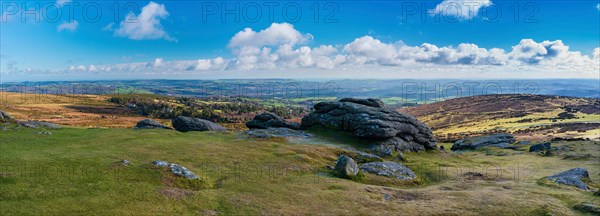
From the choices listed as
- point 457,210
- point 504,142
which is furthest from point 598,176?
point 504,142

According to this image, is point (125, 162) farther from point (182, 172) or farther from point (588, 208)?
point (588, 208)

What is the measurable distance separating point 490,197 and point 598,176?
33.1 m

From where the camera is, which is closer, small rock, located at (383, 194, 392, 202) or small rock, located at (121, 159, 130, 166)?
small rock, located at (121, 159, 130, 166)

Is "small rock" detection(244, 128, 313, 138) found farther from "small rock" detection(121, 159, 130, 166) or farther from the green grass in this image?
"small rock" detection(121, 159, 130, 166)

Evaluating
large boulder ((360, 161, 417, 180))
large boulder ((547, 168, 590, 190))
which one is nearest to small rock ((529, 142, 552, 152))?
large boulder ((547, 168, 590, 190))

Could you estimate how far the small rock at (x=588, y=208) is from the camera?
29.8 meters

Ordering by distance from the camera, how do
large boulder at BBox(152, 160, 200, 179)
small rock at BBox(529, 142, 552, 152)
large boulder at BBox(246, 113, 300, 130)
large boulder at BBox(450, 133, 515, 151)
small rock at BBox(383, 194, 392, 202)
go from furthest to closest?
large boulder at BBox(450, 133, 515, 151) → small rock at BBox(529, 142, 552, 152) → large boulder at BBox(246, 113, 300, 130) → small rock at BBox(383, 194, 392, 202) → large boulder at BBox(152, 160, 200, 179)

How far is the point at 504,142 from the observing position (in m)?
105

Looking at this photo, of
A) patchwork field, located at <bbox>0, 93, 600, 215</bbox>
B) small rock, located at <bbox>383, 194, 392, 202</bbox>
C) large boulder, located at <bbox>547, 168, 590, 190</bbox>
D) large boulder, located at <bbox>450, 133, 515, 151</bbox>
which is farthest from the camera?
large boulder, located at <bbox>450, 133, 515, 151</bbox>

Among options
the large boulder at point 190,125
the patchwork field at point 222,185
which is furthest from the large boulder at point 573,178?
the large boulder at point 190,125

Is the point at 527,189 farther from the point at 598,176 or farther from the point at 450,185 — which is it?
the point at 598,176

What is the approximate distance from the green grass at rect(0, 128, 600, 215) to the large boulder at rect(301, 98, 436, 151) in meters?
19.0

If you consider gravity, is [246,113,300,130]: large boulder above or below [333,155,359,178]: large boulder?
above

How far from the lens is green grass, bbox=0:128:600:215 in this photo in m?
23.7
